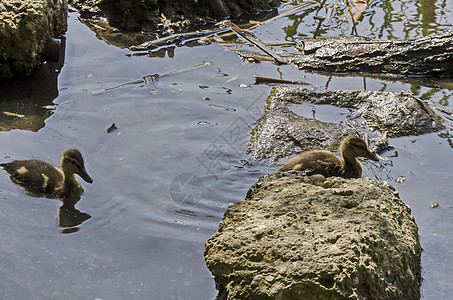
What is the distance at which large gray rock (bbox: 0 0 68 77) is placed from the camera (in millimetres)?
7887

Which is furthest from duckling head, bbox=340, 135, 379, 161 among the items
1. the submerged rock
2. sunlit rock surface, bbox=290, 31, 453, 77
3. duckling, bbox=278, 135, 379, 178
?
sunlit rock surface, bbox=290, 31, 453, 77

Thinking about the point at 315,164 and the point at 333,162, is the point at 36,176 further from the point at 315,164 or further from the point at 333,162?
the point at 333,162

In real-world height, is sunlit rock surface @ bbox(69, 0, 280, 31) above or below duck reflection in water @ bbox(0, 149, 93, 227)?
above

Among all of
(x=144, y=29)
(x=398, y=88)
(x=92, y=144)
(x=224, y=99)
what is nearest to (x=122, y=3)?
(x=144, y=29)

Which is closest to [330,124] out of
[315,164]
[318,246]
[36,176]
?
[315,164]

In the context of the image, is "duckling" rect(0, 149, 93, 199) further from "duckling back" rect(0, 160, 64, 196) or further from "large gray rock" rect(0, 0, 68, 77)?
"large gray rock" rect(0, 0, 68, 77)

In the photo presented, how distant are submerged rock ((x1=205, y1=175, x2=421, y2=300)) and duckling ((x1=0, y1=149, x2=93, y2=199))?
197 cm

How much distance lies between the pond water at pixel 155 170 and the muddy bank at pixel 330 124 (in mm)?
165

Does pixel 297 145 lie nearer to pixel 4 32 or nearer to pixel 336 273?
pixel 336 273

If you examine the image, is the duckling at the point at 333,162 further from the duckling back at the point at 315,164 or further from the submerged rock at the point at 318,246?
the submerged rock at the point at 318,246

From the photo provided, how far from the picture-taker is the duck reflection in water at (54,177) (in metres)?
5.95

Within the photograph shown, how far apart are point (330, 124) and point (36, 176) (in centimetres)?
348

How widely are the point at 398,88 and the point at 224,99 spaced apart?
249cm

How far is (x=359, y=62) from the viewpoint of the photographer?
862 cm
